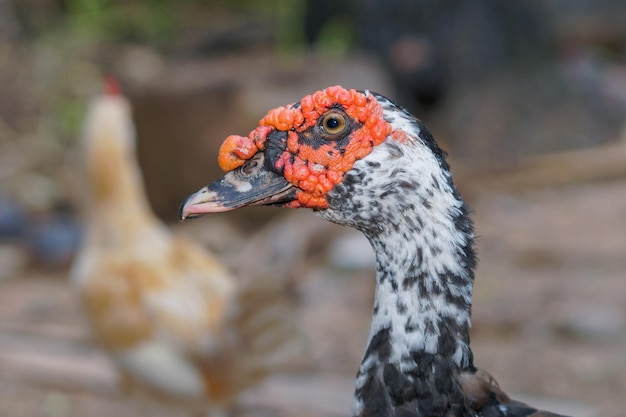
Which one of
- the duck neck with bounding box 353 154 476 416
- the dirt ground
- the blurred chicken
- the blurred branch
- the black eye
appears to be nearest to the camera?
the duck neck with bounding box 353 154 476 416

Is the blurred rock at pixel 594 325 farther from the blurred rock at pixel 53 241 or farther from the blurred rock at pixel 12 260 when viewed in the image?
the blurred rock at pixel 12 260

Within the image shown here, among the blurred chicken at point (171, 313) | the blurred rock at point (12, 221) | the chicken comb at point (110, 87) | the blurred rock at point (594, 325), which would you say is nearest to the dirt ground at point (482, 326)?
the blurred rock at point (594, 325)

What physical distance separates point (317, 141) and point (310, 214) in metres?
4.28

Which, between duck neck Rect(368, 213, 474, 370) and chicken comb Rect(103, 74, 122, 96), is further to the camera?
chicken comb Rect(103, 74, 122, 96)

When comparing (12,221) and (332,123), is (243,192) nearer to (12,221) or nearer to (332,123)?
(332,123)

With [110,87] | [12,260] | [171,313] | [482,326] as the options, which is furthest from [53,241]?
[482,326]

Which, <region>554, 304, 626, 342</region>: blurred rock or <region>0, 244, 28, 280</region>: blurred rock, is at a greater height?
<region>0, 244, 28, 280</region>: blurred rock

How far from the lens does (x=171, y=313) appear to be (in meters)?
4.25

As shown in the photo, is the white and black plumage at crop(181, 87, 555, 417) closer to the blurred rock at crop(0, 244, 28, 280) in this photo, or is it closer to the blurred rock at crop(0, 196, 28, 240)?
the blurred rock at crop(0, 244, 28, 280)

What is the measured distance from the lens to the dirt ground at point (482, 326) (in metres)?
4.67

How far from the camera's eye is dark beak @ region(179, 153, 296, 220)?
83.3 inches

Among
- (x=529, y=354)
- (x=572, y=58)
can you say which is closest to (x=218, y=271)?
(x=529, y=354)

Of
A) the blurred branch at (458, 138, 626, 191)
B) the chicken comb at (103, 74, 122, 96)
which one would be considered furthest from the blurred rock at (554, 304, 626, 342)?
the chicken comb at (103, 74, 122, 96)

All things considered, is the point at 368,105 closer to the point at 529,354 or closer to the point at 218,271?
the point at 218,271
